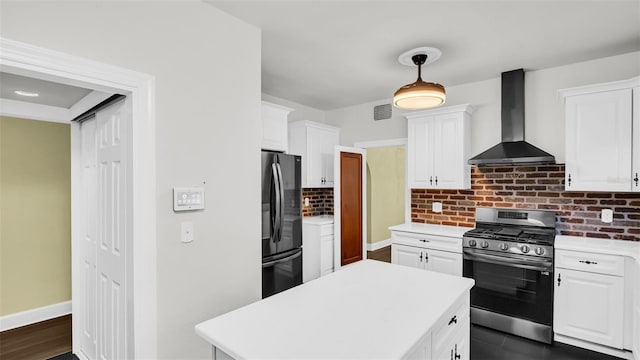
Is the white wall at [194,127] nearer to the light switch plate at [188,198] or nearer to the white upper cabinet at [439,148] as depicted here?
the light switch plate at [188,198]

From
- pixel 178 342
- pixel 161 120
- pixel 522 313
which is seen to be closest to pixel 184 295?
pixel 178 342

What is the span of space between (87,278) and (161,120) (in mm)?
1762

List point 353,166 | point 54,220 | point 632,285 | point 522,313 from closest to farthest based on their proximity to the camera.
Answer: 1. point 632,285
2. point 522,313
3. point 54,220
4. point 353,166

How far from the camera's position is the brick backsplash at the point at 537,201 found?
2973 millimetres

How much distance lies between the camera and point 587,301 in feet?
8.85

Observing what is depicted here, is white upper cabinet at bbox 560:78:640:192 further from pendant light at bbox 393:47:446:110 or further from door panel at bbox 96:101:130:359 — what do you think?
door panel at bbox 96:101:130:359

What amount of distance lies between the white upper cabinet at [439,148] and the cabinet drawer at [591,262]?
114 centimetres

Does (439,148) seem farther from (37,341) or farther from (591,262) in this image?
(37,341)

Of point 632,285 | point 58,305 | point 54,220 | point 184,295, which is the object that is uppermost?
point 54,220

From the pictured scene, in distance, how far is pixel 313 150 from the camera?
4402 mm

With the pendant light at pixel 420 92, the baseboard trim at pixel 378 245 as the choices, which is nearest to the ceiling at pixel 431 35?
the pendant light at pixel 420 92

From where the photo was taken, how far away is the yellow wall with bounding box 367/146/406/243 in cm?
664

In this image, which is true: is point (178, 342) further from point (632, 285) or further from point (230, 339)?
point (632, 285)

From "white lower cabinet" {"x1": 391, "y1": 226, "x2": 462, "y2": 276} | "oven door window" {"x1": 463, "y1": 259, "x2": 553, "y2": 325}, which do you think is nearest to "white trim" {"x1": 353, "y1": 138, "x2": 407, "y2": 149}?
"white lower cabinet" {"x1": 391, "y1": 226, "x2": 462, "y2": 276}
